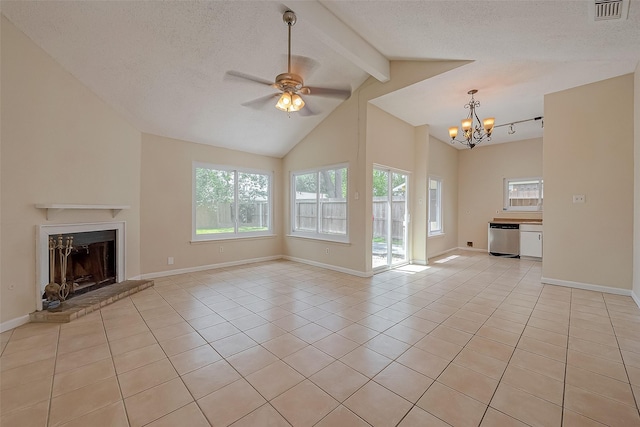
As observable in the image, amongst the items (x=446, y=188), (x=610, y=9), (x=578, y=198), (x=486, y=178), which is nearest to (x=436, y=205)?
(x=446, y=188)

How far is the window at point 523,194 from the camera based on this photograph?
6.73 m

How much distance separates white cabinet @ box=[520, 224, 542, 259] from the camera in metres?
6.18

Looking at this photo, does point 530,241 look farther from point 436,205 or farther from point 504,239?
point 436,205

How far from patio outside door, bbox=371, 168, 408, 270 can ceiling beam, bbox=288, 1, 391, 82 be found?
1786mm

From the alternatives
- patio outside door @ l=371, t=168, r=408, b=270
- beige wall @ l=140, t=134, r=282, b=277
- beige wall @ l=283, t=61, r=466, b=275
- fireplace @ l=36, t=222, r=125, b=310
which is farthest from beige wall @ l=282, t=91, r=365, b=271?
fireplace @ l=36, t=222, r=125, b=310

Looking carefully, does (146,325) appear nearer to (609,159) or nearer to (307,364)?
(307,364)

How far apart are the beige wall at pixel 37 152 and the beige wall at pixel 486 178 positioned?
8.42 meters

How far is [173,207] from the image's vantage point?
4852 mm

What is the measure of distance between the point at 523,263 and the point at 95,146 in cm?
836

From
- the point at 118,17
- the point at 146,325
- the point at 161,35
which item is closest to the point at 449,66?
the point at 161,35

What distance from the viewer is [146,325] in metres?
2.76

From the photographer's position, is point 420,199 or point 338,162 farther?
point 420,199

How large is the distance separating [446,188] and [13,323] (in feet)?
27.4

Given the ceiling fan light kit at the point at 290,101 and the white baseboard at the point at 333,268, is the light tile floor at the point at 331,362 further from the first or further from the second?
the ceiling fan light kit at the point at 290,101
